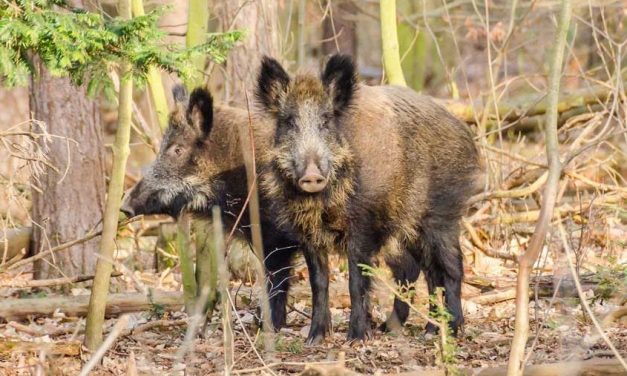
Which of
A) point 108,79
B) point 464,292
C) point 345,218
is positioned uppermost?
point 108,79

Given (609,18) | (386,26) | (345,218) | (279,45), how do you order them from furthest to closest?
(609,18)
(279,45)
(386,26)
(345,218)

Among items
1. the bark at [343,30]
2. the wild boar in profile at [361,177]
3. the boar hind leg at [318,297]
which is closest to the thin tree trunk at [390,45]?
the wild boar in profile at [361,177]

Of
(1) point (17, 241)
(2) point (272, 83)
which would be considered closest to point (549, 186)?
(2) point (272, 83)

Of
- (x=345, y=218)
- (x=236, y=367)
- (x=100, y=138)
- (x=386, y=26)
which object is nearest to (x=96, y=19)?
(x=236, y=367)

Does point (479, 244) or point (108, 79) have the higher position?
point (108, 79)

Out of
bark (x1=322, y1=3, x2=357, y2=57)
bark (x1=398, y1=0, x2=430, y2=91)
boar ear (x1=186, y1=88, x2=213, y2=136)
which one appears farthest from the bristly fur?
bark (x1=398, y1=0, x2=430, y2=91)

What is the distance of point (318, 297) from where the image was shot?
792 centimetres

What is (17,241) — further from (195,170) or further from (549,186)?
(549,186)

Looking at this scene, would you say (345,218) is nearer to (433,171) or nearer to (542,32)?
(433,171)

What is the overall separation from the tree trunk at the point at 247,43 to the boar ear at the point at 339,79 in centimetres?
238

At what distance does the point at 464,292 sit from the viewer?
9359 mm

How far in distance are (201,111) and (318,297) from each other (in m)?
1.94

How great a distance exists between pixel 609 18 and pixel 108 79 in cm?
1254

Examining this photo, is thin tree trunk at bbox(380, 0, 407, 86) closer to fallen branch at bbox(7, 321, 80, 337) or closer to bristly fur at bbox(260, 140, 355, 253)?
bristly fur at bbox(260, 140, 355, 253)
